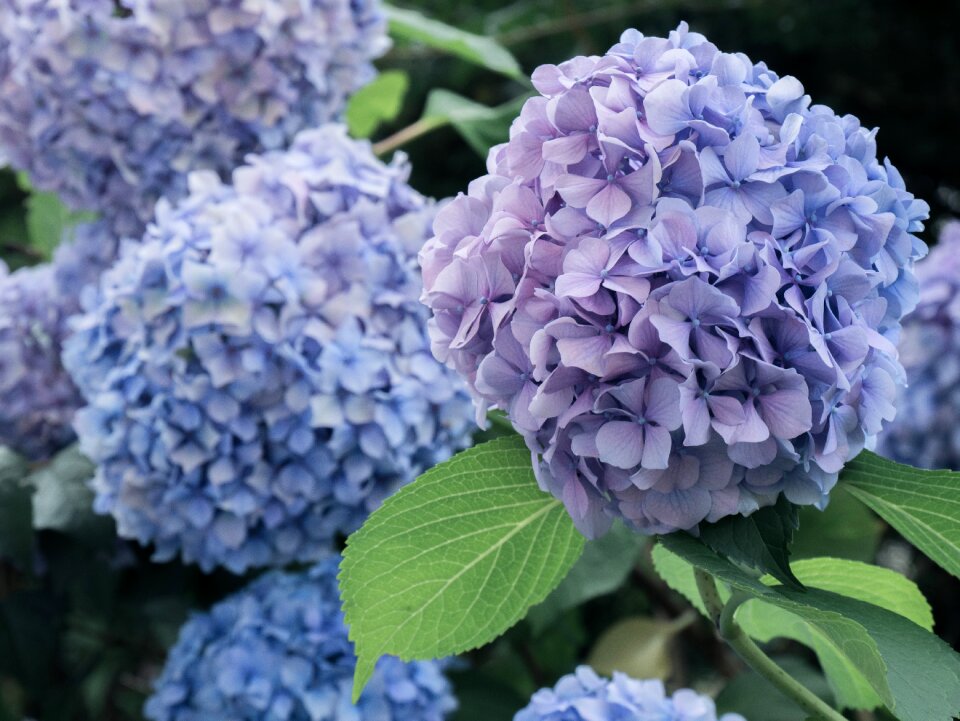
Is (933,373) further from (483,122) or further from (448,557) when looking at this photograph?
(448,557)

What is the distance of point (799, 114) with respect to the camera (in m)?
0.56

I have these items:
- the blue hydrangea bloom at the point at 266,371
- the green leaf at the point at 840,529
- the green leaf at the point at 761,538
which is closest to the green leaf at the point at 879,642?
the green leaf at the point at 761,538

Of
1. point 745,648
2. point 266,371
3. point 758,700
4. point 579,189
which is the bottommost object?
point 758,700

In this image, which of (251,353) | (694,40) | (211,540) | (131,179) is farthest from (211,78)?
(694,40)

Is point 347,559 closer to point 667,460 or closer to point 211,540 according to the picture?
point 667,460

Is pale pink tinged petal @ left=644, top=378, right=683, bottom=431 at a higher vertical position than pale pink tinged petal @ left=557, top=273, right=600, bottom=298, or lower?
lower

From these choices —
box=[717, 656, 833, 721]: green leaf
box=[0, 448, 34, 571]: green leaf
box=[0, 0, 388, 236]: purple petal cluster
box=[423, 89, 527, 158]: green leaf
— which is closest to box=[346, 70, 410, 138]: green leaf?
box=[423, 89, 527, 158]: green leaf

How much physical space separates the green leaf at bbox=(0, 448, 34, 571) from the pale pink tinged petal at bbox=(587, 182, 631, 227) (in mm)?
691

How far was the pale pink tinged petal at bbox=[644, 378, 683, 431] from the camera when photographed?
1.69 ft

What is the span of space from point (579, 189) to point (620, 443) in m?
0.11

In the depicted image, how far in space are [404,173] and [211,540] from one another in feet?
1.15

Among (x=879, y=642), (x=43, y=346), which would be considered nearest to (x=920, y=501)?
(x=879, y=642)

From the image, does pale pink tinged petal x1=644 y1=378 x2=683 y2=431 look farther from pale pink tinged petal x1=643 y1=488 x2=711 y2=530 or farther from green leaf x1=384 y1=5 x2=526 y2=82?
green leaf x1=384 y1=5 x2=526 y2=82

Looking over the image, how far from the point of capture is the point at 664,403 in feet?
1.70
